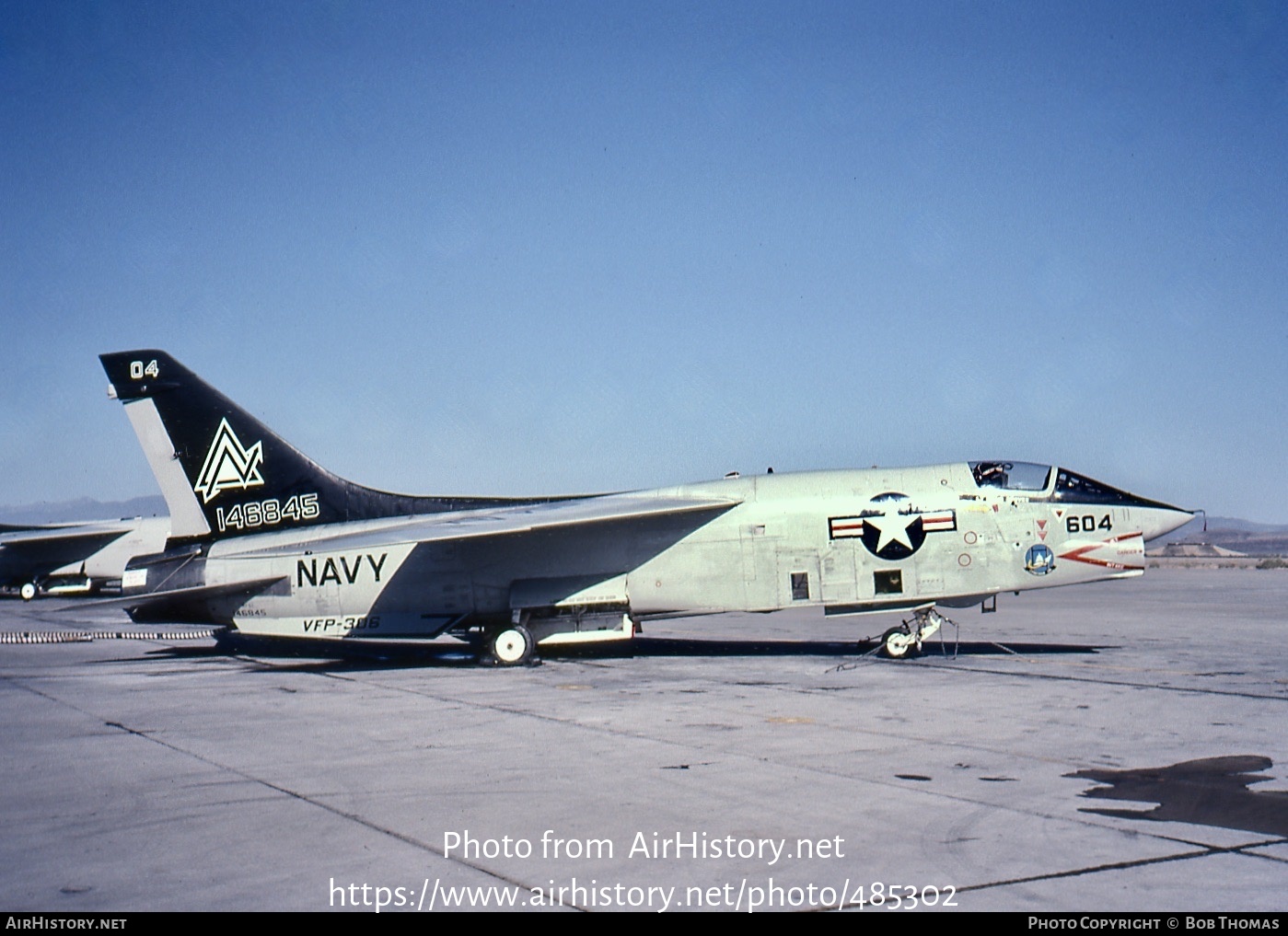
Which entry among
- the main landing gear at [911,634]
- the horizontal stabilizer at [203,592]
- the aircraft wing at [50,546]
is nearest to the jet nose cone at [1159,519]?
the main landing gear at [911,634]

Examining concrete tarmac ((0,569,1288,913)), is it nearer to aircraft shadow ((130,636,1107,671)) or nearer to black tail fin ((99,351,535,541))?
aircraft shadow ((130,636,1107,671))

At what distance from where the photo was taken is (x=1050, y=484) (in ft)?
56.7

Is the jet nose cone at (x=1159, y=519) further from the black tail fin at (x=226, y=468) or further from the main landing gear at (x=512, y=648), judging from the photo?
the black tail fin at (x=226, y=468)

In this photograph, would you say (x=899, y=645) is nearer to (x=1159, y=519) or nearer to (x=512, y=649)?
(x=1159, y=519)

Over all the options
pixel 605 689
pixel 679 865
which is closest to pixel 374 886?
pixel 679 865

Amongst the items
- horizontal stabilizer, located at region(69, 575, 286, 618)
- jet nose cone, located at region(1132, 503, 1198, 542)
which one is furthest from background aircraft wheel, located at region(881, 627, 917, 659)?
horizontal stabilizer, located at region(69, 575, 286, 618)

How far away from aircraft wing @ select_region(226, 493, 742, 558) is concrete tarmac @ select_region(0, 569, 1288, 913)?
2125 mm

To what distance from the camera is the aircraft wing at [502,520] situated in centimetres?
1642

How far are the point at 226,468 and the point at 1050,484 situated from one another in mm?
13882

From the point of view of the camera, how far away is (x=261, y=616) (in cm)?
1842

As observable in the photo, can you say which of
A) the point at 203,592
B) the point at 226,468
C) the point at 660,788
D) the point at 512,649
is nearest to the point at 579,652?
the point at 512,649

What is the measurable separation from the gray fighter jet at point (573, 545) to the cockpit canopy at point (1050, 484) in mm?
28

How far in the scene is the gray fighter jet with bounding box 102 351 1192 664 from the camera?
1711 centimetres

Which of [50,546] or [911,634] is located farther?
[50,546]
